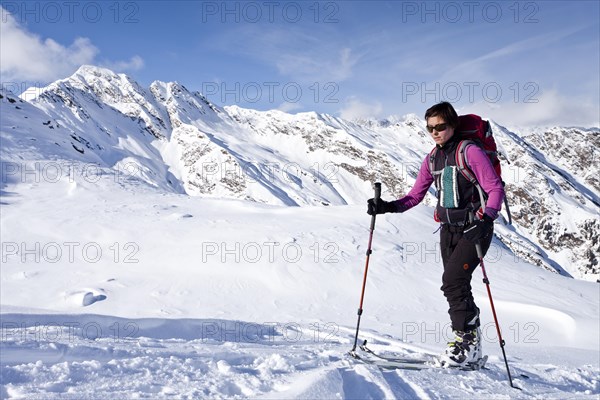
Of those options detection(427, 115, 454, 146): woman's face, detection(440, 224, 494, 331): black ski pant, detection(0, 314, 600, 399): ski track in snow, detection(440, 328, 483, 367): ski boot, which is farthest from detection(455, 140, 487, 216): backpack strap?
detection(0, 314, 600, 399): ski track in snow

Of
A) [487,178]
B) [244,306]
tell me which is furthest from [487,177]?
[244,306]

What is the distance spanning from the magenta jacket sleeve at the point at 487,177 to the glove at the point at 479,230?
10 cm

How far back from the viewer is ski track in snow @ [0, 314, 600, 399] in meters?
3.03

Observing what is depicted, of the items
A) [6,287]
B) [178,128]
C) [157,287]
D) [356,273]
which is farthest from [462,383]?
[178,128]

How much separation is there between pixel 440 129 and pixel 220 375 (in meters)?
3.48

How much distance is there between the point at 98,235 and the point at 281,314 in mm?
8370

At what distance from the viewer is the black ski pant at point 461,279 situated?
464cm

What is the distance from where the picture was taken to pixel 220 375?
349 centimetres

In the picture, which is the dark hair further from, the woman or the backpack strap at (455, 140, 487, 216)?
the backpack strap at (455, 140, 487, 216)

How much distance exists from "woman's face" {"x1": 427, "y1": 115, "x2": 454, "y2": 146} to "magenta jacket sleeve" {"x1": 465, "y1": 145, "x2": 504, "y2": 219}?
0.31 meters

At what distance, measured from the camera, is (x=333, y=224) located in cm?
1405

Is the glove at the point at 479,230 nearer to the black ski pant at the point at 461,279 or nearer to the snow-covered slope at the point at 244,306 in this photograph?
the black ski pant at the point at 461,279

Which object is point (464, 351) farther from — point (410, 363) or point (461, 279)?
point (461, 279)

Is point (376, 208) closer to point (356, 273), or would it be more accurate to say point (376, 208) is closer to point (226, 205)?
point (356, 273)
